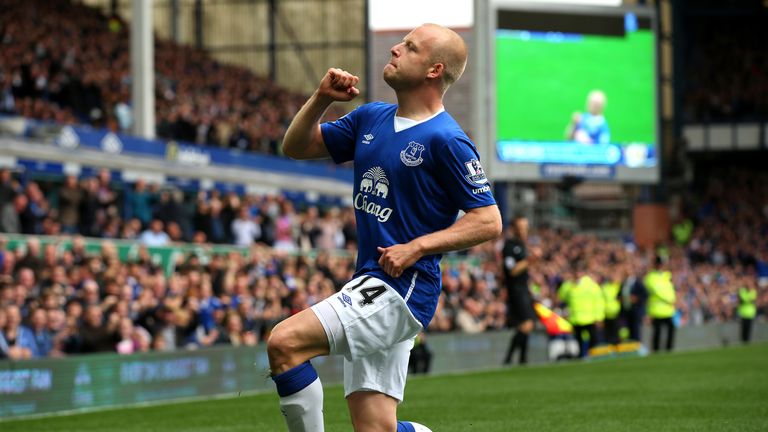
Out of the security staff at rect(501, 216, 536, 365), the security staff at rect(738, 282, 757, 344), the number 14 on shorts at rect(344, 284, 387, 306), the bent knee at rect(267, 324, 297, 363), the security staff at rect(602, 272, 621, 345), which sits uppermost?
the number 14 on shorts at rect(344, 284, 387, 306)

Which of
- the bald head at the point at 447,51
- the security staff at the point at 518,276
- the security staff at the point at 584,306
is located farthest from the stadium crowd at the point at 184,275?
the bald head at the point at 447,51

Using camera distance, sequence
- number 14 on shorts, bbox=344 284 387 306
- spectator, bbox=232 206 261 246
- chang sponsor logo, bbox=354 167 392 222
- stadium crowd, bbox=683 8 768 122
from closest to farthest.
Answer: number 14 on shorts, bbox=344 284 387 306 < chang sponsor logo, bbox=354 167 392 222 < spectator, bbox=232 206 261 246 < stadium crowd, bbox=683 8 768 122

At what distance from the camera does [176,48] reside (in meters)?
38.1

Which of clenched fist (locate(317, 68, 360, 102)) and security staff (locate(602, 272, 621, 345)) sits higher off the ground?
clenched fist (locate(317, 68, 360, 102))

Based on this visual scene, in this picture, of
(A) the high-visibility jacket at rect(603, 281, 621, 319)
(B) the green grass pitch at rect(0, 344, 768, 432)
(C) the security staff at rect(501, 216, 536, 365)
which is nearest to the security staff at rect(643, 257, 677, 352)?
(A) the high-visibility jacket at rect(603, 281, 621, 319)

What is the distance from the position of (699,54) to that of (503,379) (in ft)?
118

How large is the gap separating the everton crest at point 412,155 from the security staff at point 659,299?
20411 millimetres

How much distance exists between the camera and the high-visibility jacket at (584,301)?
24734mm

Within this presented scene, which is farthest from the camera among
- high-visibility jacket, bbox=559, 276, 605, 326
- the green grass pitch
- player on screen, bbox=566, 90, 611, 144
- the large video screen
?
player on screen, bbox=566, 90, 611, 144

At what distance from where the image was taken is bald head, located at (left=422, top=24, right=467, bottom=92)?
616 cm

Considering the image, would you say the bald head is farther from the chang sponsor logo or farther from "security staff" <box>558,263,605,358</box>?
"security staff" <box>558,263,605,358</box>

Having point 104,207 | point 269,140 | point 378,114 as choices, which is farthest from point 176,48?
point 378,114

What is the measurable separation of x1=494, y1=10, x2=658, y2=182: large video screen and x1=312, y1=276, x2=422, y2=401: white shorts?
93.5 ft

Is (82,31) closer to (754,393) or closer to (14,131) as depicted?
(14,131)
